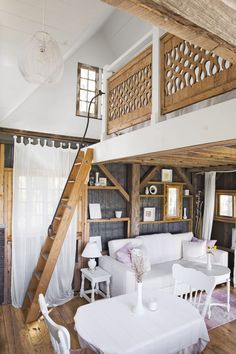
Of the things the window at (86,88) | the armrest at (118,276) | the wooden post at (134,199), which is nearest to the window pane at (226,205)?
the wooden post at (134,199)

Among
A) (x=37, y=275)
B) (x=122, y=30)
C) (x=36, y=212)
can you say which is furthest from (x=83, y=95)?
(x=37, y=275)

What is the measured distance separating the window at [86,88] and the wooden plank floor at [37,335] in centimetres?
341

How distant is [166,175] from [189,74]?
3.48 meters

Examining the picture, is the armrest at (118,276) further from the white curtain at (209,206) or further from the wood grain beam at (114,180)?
the white curtain at (209,206)

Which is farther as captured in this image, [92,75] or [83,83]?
[92,75]

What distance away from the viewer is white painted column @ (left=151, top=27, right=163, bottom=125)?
2.50 meters

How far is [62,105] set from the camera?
15.0 feet

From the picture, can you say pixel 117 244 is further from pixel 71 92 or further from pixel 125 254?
pixel 71 92

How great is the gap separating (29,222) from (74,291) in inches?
60.2

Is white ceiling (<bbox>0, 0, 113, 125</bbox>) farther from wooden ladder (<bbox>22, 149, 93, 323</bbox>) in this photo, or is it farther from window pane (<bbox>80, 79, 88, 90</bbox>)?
window pane (<bbox>80, 79, 88, 90</bbox>)

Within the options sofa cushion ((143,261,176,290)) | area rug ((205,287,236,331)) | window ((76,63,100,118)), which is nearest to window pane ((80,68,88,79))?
window ((76,63,100,118))

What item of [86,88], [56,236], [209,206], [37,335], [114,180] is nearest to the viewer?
[37,335]

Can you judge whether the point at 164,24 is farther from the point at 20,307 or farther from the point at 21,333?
the point at 20,307

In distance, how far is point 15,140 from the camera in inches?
154
